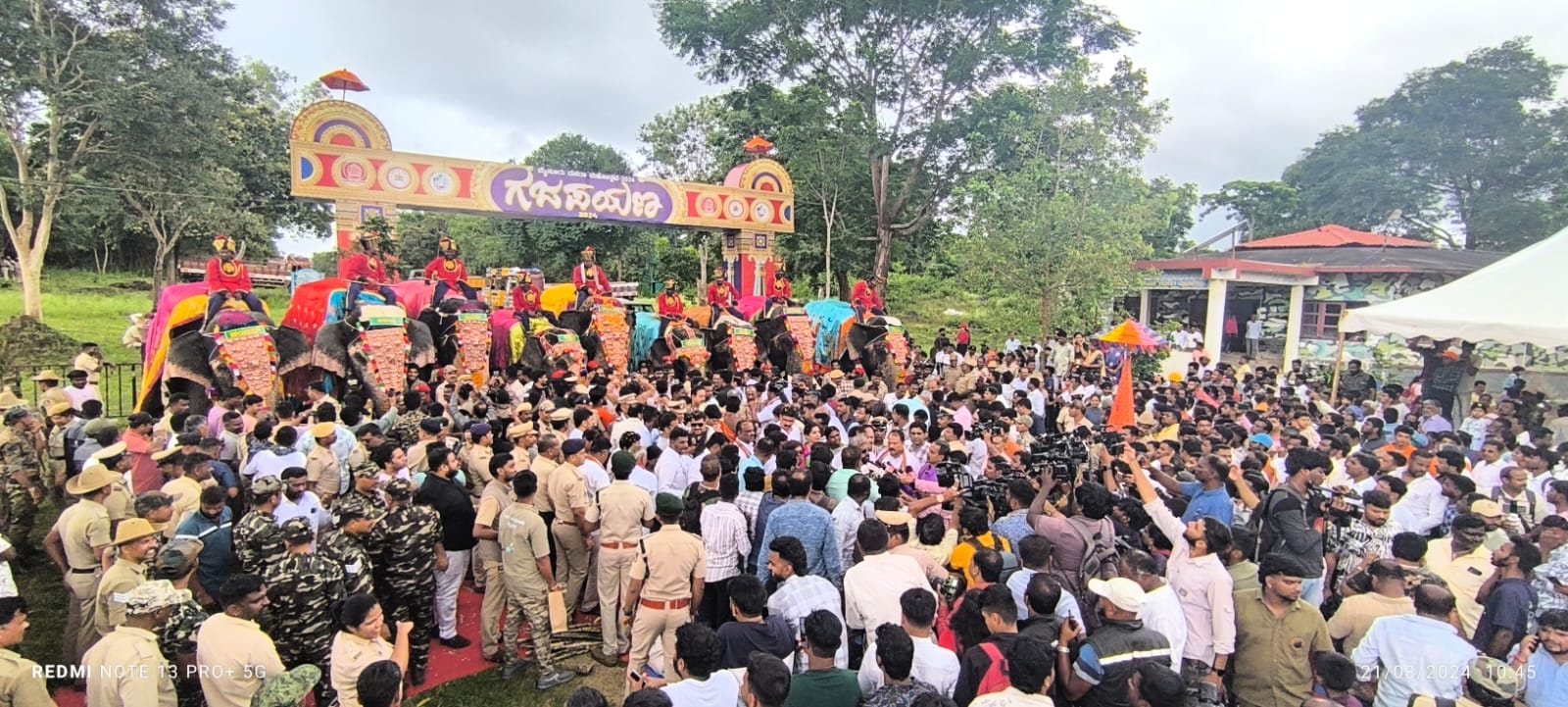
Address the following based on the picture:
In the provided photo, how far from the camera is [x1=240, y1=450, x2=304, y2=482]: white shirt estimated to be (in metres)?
5.12

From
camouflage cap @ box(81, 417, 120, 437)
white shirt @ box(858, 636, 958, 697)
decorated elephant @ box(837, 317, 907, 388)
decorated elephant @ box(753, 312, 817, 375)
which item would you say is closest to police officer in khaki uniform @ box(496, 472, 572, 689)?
white shirt @ box(858, 636, 958, 697)

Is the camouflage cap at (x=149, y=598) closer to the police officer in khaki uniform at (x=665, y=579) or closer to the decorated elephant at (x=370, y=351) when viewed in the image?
the police officer in khaki uniform at (x=665, y=579)

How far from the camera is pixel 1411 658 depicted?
323 cm

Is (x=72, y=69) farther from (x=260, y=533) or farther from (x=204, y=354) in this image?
(x=260, y=533)

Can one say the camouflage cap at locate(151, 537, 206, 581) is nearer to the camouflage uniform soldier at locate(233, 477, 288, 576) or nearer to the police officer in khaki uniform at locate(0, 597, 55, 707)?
the camouflage uniform soldier at locate(233, 477, 288, 576)

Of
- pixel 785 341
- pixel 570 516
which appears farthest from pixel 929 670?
pixel 785 341

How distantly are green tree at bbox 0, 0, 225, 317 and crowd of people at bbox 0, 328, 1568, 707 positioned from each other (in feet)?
40.4

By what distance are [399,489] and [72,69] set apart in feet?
57.6

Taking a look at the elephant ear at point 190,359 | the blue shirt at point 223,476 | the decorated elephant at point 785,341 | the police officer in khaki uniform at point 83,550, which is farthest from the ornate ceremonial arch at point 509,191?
the police officer in khaki uniform at point 83,550

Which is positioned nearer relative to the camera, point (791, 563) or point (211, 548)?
point (791, 563)

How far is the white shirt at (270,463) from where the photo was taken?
5117 millimetres

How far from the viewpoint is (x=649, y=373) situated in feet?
36.1

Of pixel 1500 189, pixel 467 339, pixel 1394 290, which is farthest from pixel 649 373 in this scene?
pixel 1500 189

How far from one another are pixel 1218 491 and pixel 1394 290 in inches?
727
